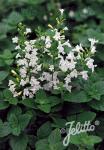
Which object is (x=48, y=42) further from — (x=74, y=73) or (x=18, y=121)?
(x=18, y=121)

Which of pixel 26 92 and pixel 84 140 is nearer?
pixel 84 140

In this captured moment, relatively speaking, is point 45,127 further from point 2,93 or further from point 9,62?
point 9,62

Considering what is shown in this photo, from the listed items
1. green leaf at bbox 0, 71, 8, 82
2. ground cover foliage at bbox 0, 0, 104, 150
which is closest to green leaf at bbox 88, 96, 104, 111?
ground cover foliage at bbox 0, 0, 104, 150

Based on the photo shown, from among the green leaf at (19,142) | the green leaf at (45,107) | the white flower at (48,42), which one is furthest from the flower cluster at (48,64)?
the green leaf at (19,142)

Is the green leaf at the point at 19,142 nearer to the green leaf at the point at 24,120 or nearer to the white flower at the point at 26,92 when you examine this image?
the green leaf at the point at 24,120

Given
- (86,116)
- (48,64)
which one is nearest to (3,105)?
(48,64)

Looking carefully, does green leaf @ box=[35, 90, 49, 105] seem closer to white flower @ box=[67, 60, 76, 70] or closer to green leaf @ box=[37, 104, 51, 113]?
green leaf @ box=[37, 104, 51, 113]

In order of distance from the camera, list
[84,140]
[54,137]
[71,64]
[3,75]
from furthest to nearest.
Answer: [3,75] < [71,64] < [54,137] < [84,140]
